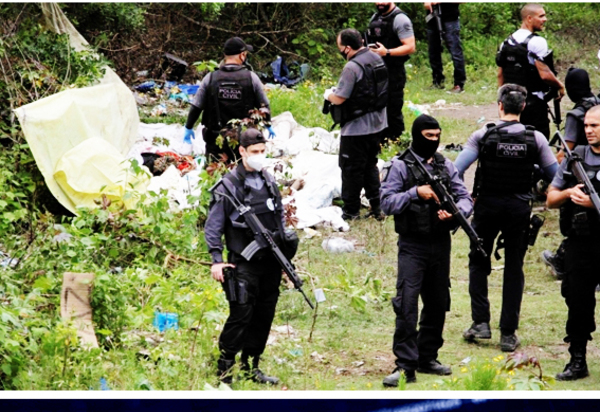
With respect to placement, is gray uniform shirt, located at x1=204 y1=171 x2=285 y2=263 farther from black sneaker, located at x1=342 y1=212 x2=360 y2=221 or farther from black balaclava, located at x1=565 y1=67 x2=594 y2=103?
black sneaker, located at x1=342 y1=212 x2=360 y2=221

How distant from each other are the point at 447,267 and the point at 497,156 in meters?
0.89

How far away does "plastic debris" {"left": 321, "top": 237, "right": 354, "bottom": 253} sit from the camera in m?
9.80

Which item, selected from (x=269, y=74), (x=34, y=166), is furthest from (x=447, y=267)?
(x=269, y=74)

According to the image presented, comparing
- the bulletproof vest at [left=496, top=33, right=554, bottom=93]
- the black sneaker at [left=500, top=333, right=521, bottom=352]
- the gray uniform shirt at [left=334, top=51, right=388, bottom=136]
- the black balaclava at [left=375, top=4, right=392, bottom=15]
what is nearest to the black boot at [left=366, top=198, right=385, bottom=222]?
the gray uniform shirt at [left=334, top=51, right=388, bottom=136]

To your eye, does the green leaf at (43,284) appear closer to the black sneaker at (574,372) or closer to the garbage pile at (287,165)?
the garbage pile at (287,165)

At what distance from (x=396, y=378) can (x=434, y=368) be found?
1.31ft

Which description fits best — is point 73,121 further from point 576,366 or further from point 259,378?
point 576,366

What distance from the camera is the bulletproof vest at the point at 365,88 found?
10.3 m

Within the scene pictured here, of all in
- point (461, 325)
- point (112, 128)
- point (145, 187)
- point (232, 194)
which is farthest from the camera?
point (112, 128)

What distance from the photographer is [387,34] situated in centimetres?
1188

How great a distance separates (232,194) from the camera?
21.7ft

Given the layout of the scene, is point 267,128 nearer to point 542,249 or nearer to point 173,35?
point 542,249

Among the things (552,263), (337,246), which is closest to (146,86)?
(337,246)

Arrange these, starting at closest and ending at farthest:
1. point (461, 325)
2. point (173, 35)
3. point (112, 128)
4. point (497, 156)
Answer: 1. point (497, 156)
2. point (461, 325)
3. point (112, 128)
4. point (173, 35)
